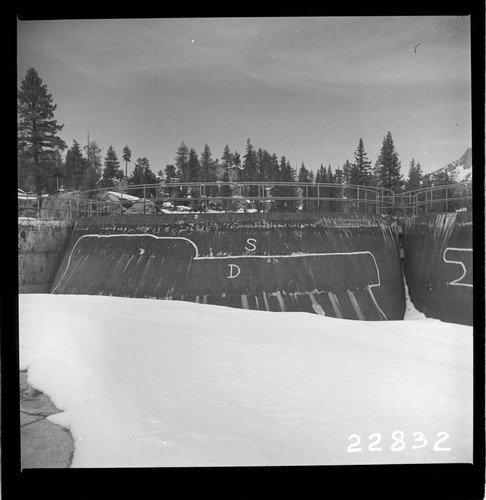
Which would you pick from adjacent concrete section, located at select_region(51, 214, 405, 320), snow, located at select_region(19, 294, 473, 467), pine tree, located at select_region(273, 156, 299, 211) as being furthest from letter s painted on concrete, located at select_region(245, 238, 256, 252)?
pine tree, located at select_region(273, 156, 299, 211)

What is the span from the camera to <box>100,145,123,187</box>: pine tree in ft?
135

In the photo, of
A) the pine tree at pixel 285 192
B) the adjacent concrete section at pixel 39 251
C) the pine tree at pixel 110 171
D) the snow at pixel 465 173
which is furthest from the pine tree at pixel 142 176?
the snow at pixel 465 173

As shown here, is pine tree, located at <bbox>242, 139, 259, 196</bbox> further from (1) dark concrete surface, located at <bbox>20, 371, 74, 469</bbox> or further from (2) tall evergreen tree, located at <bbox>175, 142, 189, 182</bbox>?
(1) dark concrete surface, located at <bbox>20, 371, 74, 469</bbox>

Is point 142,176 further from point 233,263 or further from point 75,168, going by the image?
point 233,263

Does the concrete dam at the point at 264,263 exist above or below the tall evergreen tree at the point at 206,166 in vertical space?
below

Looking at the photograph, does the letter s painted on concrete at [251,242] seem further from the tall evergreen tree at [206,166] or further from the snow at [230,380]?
the tall evergreen tree at [206,166]

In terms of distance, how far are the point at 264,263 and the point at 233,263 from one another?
2.56 ft

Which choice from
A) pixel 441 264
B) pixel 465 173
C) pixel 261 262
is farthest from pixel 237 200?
pixel 465 173

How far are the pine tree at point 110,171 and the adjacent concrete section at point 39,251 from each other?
2910 centimetres

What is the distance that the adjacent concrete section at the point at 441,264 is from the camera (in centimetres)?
1113

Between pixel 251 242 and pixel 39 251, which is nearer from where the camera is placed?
pixel 251 242

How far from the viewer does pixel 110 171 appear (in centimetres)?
4241

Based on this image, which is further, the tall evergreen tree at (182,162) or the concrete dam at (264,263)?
the tall evergreen tree at (182,162)

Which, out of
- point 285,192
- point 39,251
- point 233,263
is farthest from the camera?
point 285,192
